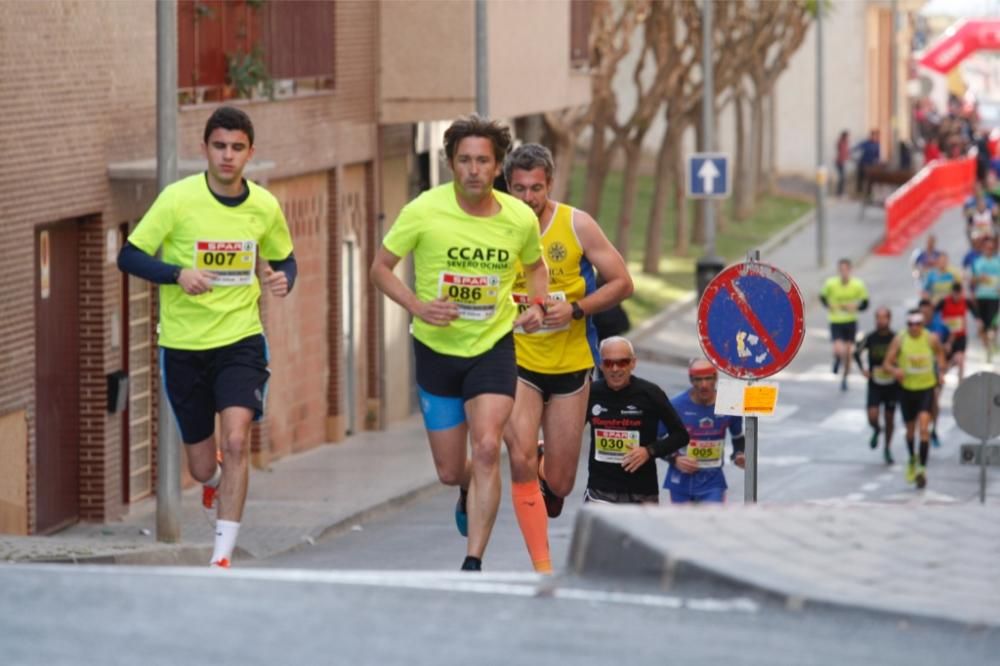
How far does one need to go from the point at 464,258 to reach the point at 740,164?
4945 centimetres

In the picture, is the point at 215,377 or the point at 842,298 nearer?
the point at 215,377

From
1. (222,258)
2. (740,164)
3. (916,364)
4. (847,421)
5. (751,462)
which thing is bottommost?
(847,421)

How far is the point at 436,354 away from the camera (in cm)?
1067

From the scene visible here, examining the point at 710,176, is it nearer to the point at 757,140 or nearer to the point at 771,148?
the point at 757,140

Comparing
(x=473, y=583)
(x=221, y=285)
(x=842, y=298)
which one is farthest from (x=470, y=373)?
(x=842, y=298)

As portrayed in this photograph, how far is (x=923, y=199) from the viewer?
61188mm

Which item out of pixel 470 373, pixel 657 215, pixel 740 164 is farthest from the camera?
pixel 740 164

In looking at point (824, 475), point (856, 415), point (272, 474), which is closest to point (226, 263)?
point (272, 474)

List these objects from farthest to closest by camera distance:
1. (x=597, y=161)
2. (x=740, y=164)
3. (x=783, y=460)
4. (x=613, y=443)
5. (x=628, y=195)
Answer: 1. (x=740, y=164)
2. (x=628, y=195)
3. (x=597, y=161)
4. (x=783, y=460)
5. (x=613, y=443)

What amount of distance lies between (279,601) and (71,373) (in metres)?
14.1

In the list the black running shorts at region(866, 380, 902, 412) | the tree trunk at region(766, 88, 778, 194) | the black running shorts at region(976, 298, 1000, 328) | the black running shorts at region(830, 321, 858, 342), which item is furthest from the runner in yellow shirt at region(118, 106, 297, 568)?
the tree trunk at region(766, 88, 778, 194)

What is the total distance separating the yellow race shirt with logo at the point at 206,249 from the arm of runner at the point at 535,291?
3.95 ft

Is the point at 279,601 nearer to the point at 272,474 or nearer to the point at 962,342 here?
the point at 272,474

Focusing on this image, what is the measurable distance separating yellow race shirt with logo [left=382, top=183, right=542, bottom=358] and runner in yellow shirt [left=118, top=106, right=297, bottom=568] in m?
0.85
